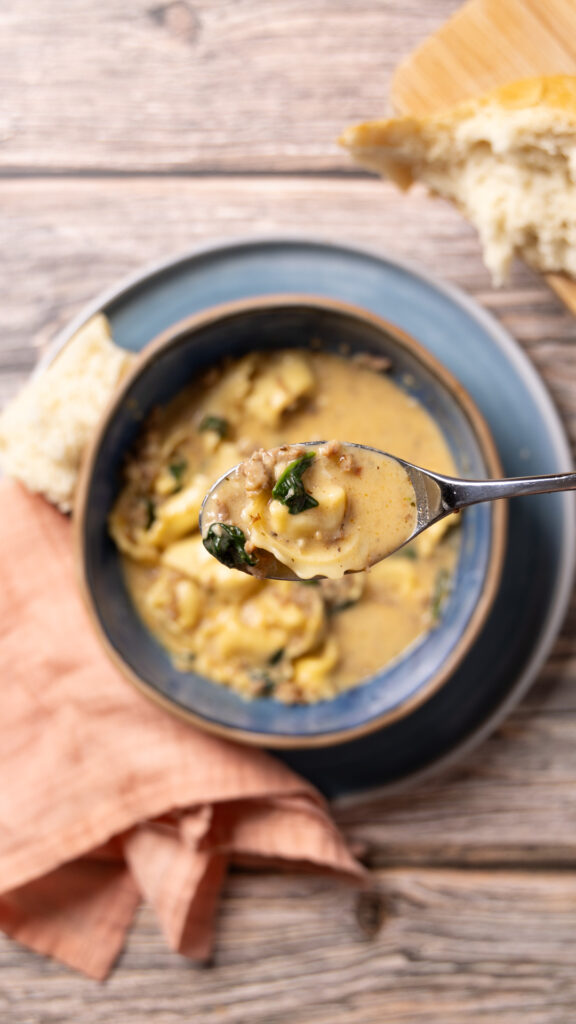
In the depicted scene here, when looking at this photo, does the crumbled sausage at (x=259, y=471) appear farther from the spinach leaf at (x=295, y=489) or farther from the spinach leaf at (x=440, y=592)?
the spinach leaf at (x=440, y=592)

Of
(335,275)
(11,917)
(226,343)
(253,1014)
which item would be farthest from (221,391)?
(253,1014)

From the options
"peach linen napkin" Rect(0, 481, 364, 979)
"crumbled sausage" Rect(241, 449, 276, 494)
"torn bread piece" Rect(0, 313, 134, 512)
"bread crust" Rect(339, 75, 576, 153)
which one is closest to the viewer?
"crumbled sausage" Rect(241, 449, 276, 494)

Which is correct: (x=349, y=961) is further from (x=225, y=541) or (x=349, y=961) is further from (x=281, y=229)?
(x=281, y=229)

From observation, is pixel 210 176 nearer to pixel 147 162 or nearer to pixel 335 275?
pixel 147 162

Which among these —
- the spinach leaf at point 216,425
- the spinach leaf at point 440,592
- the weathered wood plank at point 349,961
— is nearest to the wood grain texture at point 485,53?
the spinach leaf at point 216,425

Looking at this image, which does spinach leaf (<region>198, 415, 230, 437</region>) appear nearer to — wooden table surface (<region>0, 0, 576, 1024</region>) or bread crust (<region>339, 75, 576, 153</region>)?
wooden table surface (<region>0, 0, 576, 1024</region>)

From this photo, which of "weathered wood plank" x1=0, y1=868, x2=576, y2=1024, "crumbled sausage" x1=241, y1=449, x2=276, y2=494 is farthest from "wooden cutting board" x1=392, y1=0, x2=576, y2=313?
"weathered wood plank" x1=0, y1=868, x2=576, y2=1024
